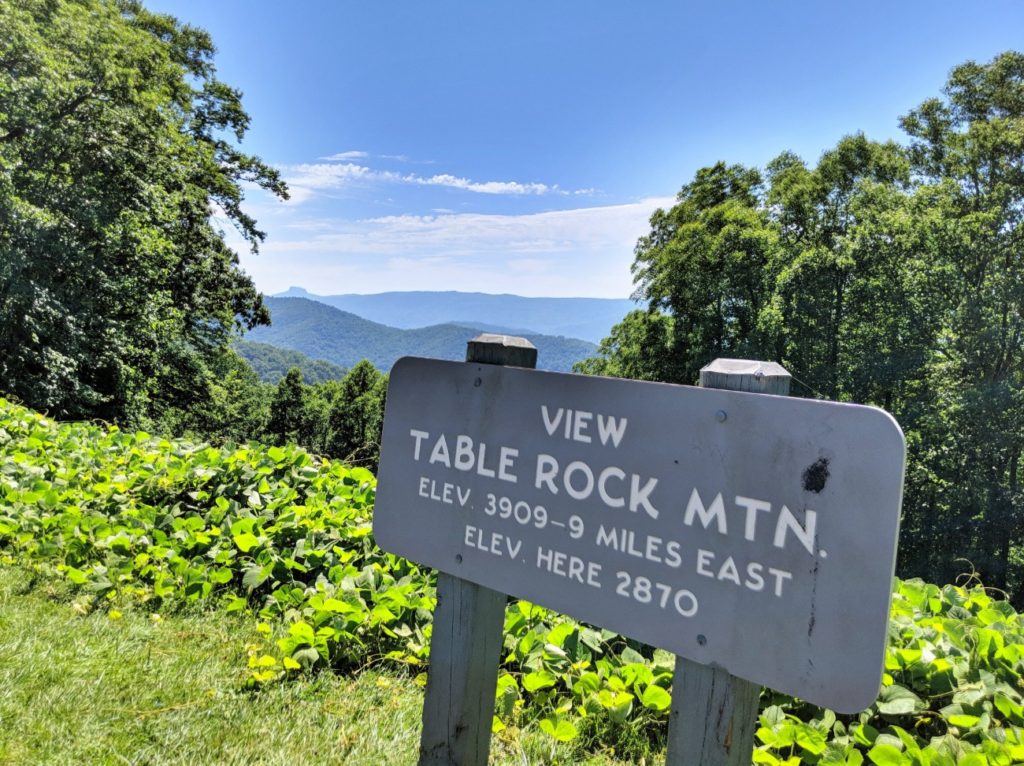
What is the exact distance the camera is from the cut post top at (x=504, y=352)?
173 cm

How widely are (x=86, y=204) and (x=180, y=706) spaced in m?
15.7

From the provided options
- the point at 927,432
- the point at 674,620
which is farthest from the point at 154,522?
the point at 927,432

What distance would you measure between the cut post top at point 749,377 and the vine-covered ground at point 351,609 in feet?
4.47

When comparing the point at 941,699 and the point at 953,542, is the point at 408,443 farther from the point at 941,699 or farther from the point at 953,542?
the point at 953,542

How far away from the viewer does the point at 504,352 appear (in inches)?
68.4

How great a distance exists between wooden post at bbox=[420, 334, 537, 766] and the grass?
52 centimetres

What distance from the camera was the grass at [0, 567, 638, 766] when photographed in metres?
2.17

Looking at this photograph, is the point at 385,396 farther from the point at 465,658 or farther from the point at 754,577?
the point at 754,577

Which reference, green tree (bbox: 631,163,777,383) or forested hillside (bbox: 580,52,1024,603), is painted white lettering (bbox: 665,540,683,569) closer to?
forested hillside (bbox: 580,52,1024,603)

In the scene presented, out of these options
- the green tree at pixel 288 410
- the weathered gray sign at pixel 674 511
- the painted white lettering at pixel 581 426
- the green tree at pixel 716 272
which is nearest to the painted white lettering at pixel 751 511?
the weathered gray sign at pixel 674 511

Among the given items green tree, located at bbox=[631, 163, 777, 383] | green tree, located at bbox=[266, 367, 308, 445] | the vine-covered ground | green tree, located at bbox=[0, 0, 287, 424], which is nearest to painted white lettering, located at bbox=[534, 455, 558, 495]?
the vine-covered ground

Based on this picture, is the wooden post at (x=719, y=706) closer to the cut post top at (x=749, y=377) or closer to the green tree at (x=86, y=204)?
the cut post top at (x=749, y=377)

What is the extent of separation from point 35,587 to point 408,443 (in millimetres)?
2870

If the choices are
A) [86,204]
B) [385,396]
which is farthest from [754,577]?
[86,204]
